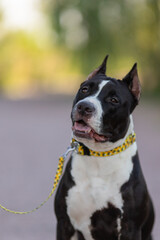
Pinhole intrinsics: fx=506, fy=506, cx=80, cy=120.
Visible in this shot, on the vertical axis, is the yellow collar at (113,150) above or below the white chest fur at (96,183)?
above

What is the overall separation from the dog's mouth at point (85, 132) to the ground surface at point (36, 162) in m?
Result: 2.00

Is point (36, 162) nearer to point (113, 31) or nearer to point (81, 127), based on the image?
point (81, 127)

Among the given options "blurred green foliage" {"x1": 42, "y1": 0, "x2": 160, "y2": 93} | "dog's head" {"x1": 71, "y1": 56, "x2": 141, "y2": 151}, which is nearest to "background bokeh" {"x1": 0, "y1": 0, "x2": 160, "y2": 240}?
"blurred green foliage" {"x1": 42, "y1": 0, "x2": 160, "y2": 93}

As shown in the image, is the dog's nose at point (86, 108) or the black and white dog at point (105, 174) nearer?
the dog's nose at point (86, 108)

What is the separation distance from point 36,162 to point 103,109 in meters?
5.85

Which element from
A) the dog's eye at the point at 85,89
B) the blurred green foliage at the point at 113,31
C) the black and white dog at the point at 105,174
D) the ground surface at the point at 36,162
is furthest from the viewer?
the blurred green foliage at the point at 113,31

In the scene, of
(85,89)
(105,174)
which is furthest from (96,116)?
(105,174)

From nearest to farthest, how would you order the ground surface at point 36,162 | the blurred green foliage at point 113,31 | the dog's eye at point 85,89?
the dog's eye at point 85,89 < the ground surface at point 36,162 < the blurred green foliage at point 113,31

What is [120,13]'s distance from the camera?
26.3m

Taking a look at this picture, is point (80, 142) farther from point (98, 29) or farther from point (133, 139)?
point (98, 29)

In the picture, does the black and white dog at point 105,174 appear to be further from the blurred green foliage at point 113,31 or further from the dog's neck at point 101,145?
the blurred green foliage at point 113,31

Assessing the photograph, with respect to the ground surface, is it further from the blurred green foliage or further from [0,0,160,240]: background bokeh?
the blurred green foliage

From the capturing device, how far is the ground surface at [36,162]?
5625mm

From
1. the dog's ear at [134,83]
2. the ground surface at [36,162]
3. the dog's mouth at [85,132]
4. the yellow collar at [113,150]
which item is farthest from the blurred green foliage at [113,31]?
the dog's mouth at [85,132]
